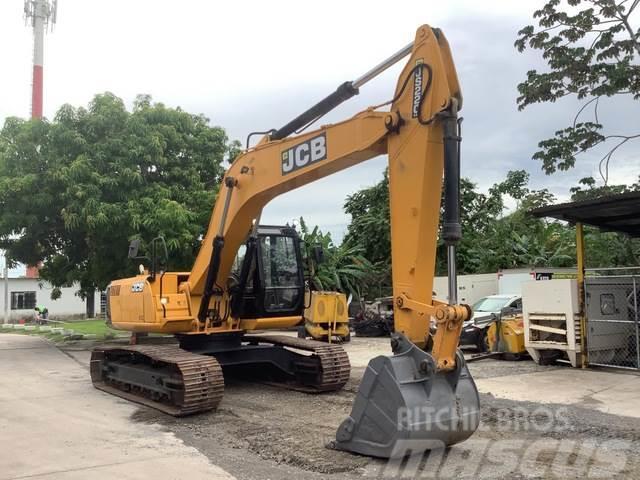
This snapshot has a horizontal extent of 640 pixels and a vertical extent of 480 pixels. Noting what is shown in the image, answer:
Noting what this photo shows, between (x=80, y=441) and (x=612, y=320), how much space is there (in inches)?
386

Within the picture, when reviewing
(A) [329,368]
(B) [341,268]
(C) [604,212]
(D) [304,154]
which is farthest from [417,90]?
(B) [341,268]

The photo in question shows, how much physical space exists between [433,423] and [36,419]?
552 centimetres

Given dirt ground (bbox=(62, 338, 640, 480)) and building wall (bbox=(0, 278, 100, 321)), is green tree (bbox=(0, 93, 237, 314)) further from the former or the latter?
building wall (bbox=(0, 278, 100, 321))

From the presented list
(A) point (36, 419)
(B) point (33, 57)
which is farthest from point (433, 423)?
(B) point (33, 57)

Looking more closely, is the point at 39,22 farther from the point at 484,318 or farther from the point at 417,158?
the point at 417,158

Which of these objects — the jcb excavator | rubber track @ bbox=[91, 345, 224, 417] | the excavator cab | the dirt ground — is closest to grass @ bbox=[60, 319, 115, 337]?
the jcb excavator

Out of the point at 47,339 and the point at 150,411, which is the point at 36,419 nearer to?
the point at 150,411

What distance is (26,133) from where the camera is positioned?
17312 millimetres

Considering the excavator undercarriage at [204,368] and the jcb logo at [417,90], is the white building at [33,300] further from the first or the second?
the jcb logo at [417,90]

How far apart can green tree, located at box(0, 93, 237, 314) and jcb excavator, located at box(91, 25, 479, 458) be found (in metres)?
5.51

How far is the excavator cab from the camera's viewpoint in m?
9.61

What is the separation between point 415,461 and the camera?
5539 millimetres

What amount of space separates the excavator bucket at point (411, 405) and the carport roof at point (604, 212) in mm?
6675

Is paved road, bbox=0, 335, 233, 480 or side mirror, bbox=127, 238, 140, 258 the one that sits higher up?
side mirror, bbox=127, 238, 140, 258
